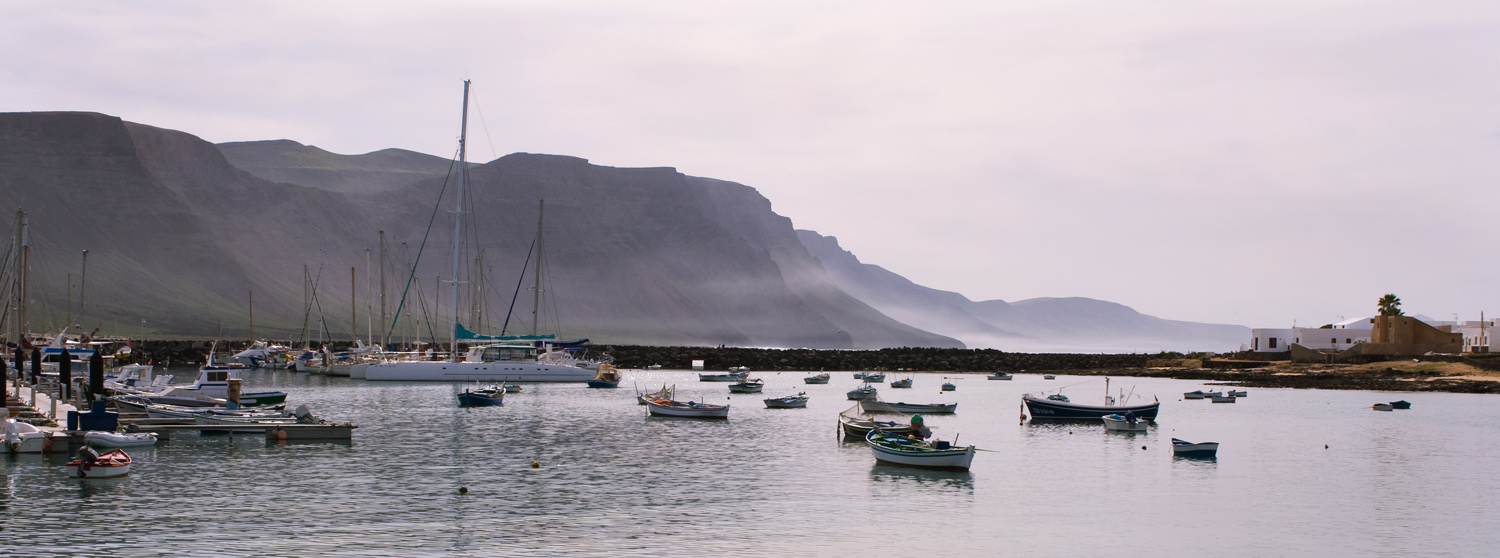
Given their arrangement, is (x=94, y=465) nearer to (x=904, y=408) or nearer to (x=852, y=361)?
(x=904, y=408)

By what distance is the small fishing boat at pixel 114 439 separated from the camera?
43.3 metres

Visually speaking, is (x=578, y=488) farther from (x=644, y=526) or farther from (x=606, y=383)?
(x=606, y=383)

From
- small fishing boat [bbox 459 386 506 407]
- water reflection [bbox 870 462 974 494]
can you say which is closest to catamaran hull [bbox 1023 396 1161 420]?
water reflection [bbox 870 462 974 494]

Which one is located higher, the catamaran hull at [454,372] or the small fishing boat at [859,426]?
the catamaran hull at [454,372]

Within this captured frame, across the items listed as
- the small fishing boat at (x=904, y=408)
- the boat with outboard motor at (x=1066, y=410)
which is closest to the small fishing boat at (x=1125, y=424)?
the boat with outboard motor at (x=1066, y=410)

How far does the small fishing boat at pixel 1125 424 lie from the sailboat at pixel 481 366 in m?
54.1

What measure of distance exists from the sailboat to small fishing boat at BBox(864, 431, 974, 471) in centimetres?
6090

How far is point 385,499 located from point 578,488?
6291 millimetres

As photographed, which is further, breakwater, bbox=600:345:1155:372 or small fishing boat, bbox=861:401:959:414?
breakwater, bbox=600:345:1155:372

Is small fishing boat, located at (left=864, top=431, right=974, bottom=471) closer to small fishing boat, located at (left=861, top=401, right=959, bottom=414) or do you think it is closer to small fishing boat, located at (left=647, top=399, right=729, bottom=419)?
small fishing boat, located at (left=647, top=399, right=729, bottom=419)

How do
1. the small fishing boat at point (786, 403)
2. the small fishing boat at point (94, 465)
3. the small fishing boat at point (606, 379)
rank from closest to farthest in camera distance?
the small fishing boat at point (94, 465), the small fishing boat at point (786, 403), the small fishing boat at point (606, 379)

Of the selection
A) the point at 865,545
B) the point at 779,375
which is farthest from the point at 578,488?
the point at 779,375

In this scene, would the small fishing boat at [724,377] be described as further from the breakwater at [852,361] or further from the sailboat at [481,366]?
the breakwater at [852,361]

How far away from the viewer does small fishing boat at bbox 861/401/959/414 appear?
240 feet
